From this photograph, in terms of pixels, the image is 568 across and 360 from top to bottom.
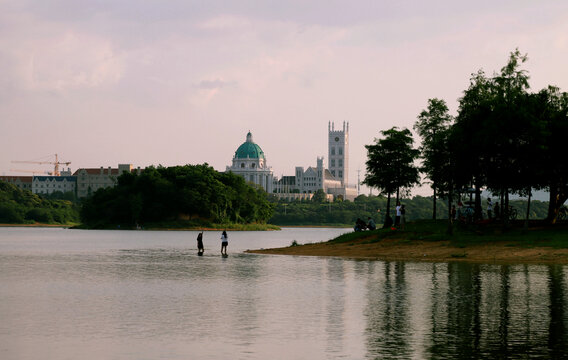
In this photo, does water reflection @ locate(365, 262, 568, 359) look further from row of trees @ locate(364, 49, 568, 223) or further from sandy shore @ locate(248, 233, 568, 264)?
row of trees @ locate(364, 49, 568, 223)

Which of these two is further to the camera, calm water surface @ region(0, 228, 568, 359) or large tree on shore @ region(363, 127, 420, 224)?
large tree on shore @ region(363, 127, 420, 224)

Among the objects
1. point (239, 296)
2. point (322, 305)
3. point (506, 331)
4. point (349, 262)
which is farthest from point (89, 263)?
point (506, 331)

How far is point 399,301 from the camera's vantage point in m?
30.3

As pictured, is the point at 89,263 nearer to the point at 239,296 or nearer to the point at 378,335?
the point at 239,296

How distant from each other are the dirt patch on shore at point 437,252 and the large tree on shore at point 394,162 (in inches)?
877

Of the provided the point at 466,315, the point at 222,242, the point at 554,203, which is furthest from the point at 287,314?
the point at 554,203

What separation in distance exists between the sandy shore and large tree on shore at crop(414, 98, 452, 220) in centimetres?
1265

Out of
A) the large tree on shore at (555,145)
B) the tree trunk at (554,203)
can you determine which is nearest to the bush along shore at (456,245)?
the tree trunk at (554,203)

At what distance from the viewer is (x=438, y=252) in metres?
57.8

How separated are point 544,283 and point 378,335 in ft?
57.1

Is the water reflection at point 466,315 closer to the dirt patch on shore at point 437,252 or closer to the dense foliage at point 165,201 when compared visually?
the dirt patch on shore at point 437,252

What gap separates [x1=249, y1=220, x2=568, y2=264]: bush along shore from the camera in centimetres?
5456

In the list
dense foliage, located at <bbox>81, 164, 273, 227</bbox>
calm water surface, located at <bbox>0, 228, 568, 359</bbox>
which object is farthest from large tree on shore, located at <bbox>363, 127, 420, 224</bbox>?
dense foliage, located at <bbox>81, 164, 273, 227</bbox>

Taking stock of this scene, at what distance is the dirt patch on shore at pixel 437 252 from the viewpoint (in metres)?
53.4
